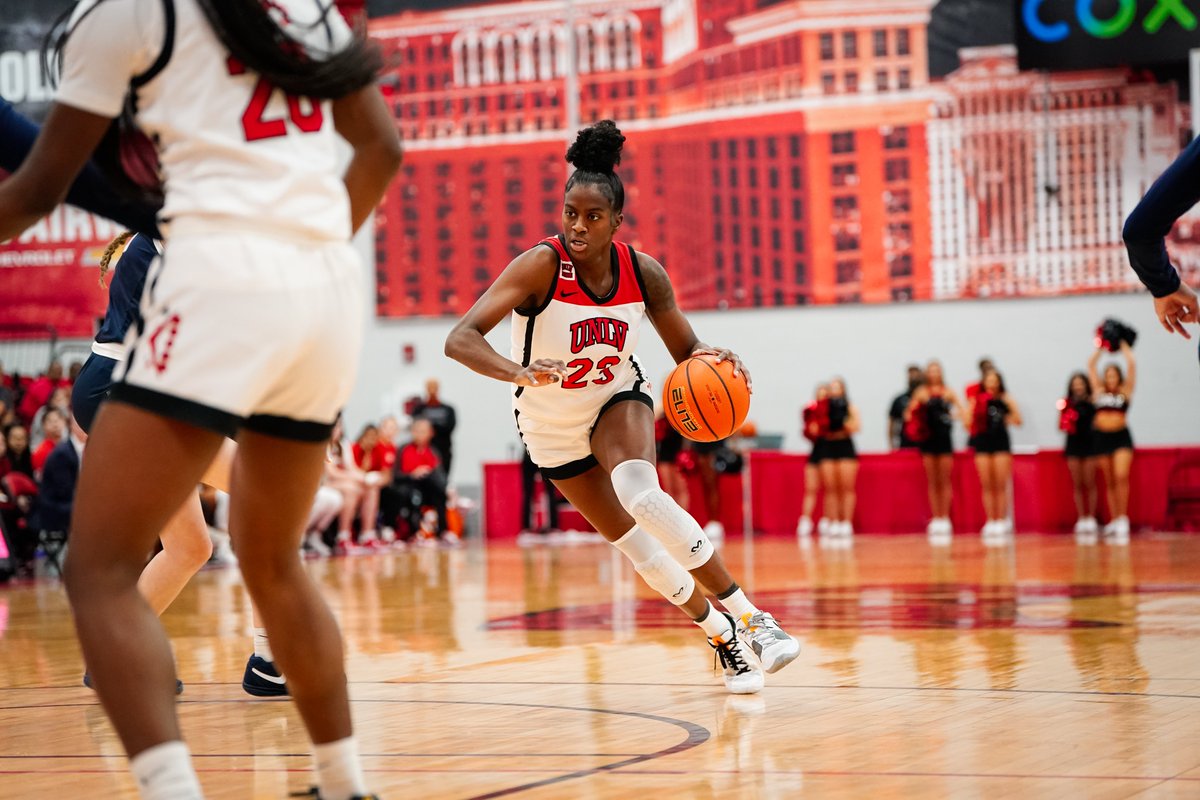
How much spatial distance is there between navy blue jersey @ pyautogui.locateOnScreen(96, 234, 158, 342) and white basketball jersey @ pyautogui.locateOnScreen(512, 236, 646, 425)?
4.34ft

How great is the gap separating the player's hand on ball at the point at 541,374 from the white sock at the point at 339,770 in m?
2.10

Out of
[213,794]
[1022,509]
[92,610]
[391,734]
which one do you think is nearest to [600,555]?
[1022,509]

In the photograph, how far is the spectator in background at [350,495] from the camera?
1548 centimetres

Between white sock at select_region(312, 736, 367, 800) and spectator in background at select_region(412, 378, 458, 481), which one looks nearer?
white sock at select_region(312, 736, 367, 800)

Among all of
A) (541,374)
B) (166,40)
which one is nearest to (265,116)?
A: (166,40)

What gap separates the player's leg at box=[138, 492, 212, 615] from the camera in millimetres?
5289

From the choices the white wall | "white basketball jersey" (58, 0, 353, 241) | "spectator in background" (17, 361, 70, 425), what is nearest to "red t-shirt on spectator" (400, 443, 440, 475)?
the white wall

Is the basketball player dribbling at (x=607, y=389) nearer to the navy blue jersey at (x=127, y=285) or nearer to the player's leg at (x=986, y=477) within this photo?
the navy blue jersey at (x=127, y=285)

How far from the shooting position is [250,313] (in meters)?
2.60

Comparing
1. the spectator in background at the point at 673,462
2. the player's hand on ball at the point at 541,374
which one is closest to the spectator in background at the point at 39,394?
the spectator in background at the point at 673,462

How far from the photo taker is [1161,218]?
12.8ft

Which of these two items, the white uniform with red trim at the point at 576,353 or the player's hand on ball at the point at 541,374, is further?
the white uniform with red trim at the point at 576,353

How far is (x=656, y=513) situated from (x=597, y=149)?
1.32 m

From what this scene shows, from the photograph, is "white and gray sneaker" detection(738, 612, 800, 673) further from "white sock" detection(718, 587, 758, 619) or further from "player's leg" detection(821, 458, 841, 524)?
"player's leg" detection(821, 458, 841, 524)
